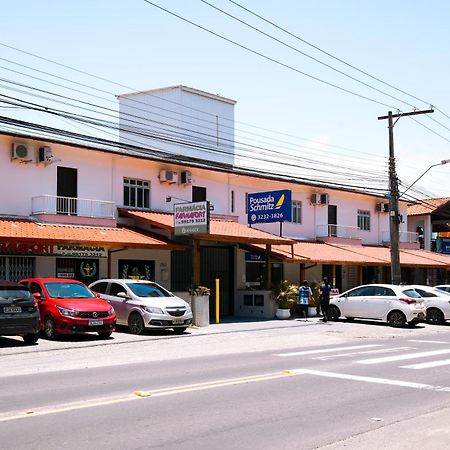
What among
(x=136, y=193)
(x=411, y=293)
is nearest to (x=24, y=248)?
(x=136, y=193)

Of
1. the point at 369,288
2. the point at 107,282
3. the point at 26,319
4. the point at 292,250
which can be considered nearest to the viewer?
the point at 26,319

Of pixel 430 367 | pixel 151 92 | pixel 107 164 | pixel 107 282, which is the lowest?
pixel 430 367

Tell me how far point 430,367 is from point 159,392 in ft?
19.9

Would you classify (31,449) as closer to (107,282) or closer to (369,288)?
(107,282)

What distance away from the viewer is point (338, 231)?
126 ft

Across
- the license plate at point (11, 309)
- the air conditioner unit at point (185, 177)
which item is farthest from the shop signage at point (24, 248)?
the air conditioner unit at point (185, 177)

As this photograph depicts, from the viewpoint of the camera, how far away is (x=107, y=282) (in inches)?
865

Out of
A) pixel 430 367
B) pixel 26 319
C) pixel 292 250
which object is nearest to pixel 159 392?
pixel 430 367

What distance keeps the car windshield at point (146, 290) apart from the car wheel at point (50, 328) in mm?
3138

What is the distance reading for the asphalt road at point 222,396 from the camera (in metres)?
7.21

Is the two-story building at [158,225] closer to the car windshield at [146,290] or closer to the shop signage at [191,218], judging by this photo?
the shop signage at [191,218]

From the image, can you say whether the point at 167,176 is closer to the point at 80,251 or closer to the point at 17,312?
the point at 80,251

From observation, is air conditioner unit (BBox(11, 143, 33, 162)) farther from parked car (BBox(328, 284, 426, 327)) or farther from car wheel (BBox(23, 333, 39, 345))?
parked car (BBox(328, 284, 426, 327))

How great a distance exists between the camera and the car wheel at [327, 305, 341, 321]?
2727cm
